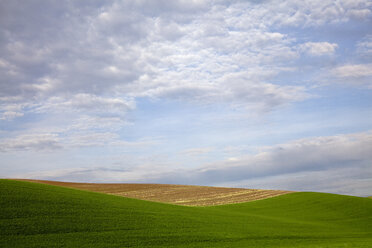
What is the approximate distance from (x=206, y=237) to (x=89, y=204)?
26.3ft

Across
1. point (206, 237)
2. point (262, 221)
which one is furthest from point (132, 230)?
point (262, 221)

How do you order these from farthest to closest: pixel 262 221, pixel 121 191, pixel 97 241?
1. pixel 121 191
2. pixel 262 221
3. pixel 97 241

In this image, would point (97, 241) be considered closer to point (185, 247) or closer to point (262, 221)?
point (185, 247)

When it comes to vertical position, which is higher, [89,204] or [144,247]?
[89,204]

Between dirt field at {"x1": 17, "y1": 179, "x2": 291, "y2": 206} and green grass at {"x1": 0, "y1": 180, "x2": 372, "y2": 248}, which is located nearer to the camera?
green grass at {"x1": 0, "y1": 180, "x2": 372, "y2": 248}

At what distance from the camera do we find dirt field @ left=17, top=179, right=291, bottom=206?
140ft

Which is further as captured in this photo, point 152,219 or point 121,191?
point 121,191

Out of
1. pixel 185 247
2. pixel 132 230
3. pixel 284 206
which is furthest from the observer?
pixel 284 206

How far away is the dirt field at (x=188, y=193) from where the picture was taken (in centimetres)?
4275

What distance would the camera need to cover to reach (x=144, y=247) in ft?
49.9

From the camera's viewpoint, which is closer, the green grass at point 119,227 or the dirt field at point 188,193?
the green grass at point 119,227

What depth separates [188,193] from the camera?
160ft

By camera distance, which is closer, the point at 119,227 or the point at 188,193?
the point at 119,227

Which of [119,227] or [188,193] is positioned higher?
[188,193]
